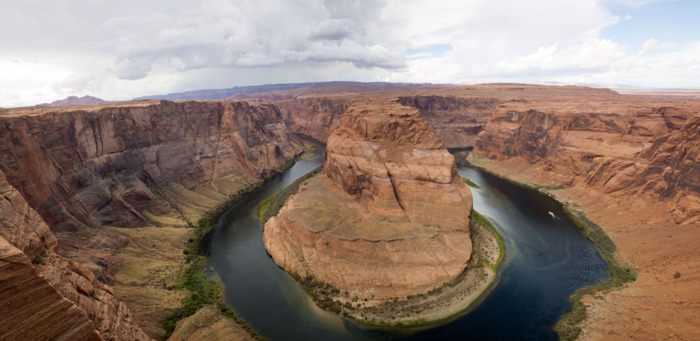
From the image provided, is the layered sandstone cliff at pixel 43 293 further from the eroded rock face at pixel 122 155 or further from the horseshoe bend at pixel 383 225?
the horseshoe bend at pixel 383 225

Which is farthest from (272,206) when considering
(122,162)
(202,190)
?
(122,162)

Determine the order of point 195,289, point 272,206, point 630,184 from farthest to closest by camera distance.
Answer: point 272,206 < point 630,184 < point 195,289

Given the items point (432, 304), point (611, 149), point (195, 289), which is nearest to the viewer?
point (432, 304)

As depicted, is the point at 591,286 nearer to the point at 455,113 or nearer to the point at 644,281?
the point at 644,281

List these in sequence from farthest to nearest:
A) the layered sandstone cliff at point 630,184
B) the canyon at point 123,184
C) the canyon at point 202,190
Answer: the canyon at point 123,184 → the layered sandstone cliff at point 630,184 → the canyon at point 202,190

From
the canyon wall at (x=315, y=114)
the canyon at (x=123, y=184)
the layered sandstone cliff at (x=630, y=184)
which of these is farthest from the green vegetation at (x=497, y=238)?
the canyon wall at (x=315, y=114)

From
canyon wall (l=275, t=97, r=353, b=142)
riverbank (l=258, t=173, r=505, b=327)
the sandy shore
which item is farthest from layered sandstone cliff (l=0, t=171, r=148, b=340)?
canyon wall (l=275, t=97, r=353, b=142)

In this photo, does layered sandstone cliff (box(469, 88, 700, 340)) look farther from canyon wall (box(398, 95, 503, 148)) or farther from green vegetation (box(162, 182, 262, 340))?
green vegetation (box(162, 182, 262, 340))
